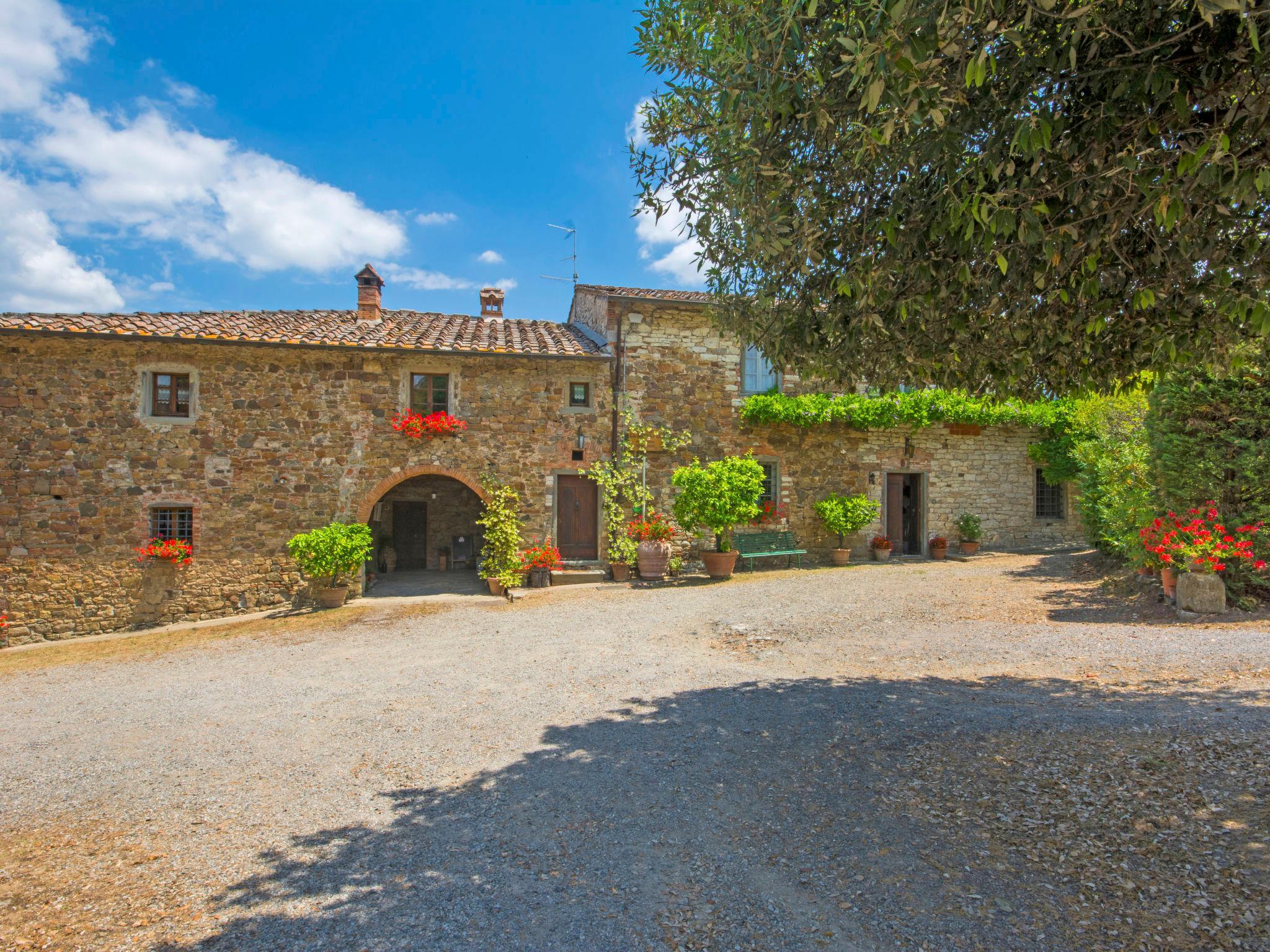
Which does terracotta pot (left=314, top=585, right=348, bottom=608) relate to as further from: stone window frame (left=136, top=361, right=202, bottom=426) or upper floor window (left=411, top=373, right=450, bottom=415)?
stone window frame (left=136, top=361, right=202, bottom=426)

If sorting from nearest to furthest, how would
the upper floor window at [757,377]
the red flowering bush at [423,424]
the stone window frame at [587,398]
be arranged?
the red flowering bush at [423,424] < the stone window frame at [587,398] < the upper floor window at [757,377]

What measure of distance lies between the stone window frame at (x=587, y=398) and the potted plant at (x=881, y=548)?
710cm

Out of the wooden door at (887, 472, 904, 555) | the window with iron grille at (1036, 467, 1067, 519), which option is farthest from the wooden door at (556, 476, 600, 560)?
the window with iron grille at (1036, 467, 1067, 519)

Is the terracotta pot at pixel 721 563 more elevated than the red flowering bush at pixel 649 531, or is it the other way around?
the red flowering bush at pixel 649 531

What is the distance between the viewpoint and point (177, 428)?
11.0 meters

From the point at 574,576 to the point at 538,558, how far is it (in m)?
0.79

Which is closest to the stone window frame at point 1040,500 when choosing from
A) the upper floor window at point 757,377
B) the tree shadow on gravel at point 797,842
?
the upper floor window at point 757,377

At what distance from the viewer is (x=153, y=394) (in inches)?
434

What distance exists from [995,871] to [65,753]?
21.1 ft

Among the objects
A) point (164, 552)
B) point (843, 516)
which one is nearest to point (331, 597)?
point (164, 552)

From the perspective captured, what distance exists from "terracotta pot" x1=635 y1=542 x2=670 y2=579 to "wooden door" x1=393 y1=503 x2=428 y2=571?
275 inches

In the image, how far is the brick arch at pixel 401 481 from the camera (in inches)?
459

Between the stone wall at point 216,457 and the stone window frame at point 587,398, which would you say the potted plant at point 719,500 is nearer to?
the stone window frame at point 587,398

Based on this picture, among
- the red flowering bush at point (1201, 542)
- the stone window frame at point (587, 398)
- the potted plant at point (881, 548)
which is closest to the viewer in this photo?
the red flowering bush at point (1201, 542)
